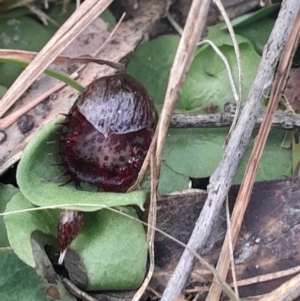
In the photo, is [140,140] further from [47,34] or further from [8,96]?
[47,34]

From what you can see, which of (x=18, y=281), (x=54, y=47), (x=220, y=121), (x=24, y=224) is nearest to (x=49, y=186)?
(x=24, y=224)

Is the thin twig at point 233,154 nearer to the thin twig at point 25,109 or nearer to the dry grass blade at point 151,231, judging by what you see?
the dry grass blade at point 151,231

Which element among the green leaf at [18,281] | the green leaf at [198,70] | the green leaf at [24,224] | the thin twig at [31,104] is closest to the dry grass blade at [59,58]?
the thin twig at [31,104]

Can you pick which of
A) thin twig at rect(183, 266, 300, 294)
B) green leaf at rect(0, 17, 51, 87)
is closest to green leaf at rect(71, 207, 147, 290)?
thin twig at rect(183, 266, 300, 294)

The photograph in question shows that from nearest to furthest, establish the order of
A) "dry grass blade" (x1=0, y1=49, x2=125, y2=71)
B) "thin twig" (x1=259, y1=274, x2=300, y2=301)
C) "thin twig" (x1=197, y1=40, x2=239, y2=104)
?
"thin twig" (x1=259, y1=274, x2=300, y2=301)
"dry grass blade" (x1=0, y1=49, x2=125, y2=71)
"thin twig" (x1=197, y1=40, x2=239, y2=104)

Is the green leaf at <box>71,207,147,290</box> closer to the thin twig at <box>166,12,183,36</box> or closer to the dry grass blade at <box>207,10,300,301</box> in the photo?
the dry grass blade at <box>207,10,300,301</box>

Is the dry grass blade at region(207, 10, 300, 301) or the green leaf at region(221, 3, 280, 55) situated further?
the green leaf at region(221, 3, 280, 55)
